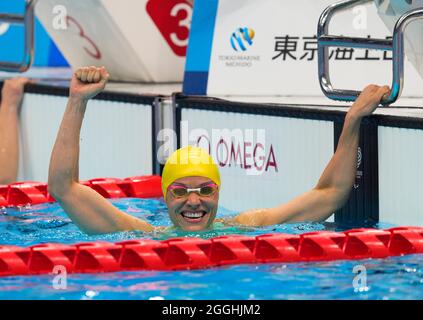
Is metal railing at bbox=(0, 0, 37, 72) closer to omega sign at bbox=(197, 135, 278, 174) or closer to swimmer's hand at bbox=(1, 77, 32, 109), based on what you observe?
swimmer's hand at bbox=(1, 77, 32, 109)

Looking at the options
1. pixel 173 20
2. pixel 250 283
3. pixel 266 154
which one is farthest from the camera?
pixel 173 20

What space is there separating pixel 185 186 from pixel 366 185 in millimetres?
1044

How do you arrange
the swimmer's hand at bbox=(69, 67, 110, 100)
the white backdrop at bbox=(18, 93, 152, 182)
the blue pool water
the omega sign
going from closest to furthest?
the blue pool water
the swimmer's hand at bbox=(69, 67, 110, 100)
the omega sign
the white backdrop at bbox=(18, 93, 152, 182)

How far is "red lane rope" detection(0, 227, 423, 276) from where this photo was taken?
475 centimetres

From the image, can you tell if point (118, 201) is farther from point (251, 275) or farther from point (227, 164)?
point (251, 275)

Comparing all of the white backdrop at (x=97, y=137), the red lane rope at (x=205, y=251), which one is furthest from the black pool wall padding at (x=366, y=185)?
the white backdrop at (x=97, y=137)

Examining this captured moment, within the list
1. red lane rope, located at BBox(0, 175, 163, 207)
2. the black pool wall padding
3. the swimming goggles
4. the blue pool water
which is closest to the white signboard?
red lane rope, located at BBox(0, 175, 163, 207)

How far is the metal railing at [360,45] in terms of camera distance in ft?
16.8

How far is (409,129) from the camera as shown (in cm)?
551

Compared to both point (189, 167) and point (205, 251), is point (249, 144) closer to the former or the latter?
point (189, 167)

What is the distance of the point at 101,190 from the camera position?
6805 millimetres

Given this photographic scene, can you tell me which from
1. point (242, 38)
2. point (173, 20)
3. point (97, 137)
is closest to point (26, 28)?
point (97, 137)

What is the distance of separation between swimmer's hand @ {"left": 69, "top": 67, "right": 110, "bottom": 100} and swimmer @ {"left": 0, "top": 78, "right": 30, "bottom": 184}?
2.56m
